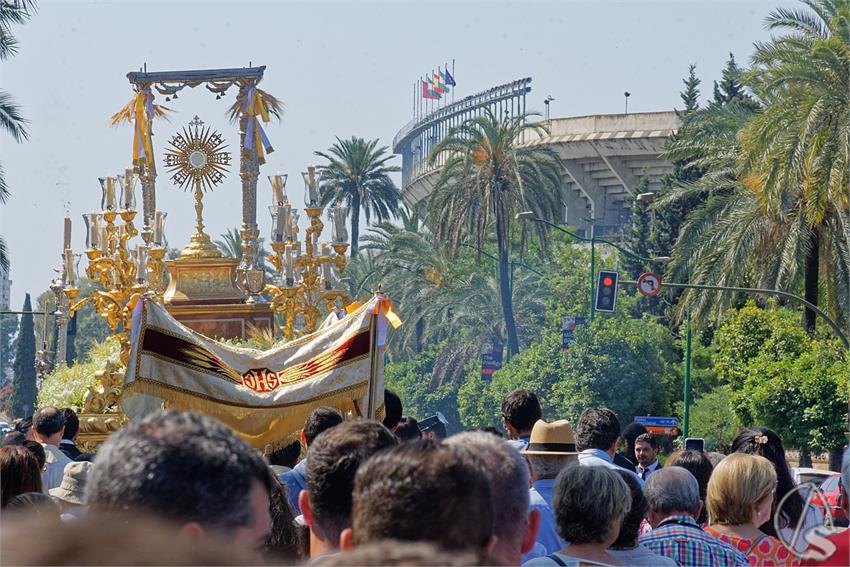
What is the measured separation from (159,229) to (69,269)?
1.26m

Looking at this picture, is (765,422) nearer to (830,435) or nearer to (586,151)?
(830,435)

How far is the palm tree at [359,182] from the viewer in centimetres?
6150

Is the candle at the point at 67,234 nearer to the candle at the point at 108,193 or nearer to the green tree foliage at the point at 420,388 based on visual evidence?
the candle at the point at 108,193

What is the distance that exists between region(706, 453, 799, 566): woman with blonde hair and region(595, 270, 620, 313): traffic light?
90.1ft

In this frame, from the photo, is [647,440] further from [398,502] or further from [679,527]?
[398,502]

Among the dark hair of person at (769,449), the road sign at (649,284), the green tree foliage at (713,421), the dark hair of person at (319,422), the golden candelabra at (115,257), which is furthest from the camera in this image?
the green tree foliage at (713,421)

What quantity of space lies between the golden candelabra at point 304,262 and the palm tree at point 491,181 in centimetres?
2424

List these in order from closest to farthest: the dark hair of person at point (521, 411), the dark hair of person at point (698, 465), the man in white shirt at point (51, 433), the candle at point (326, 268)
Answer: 1. the dark hair of person at point (698, 465)
2. the dark hair of person at point (521, 411)
3. the man in white shirt at point (51, 433)
4. the candle at point (326, 268)

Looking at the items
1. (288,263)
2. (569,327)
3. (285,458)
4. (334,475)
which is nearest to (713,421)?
(569,327)

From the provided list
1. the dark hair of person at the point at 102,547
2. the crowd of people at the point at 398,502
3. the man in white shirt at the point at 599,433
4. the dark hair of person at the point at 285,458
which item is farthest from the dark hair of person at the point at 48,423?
the dark hair of person at the point at 102,547

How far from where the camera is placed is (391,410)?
1004 centimetres

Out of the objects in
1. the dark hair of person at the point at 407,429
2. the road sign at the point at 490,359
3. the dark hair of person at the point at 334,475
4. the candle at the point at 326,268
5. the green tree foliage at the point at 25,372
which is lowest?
the green tree foliage at the point at 25,372

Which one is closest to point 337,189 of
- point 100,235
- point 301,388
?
point 100,235

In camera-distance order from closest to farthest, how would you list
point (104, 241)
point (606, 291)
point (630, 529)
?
1. point (630, 529)
2. point (104, 241)
3. point (606, 291)
